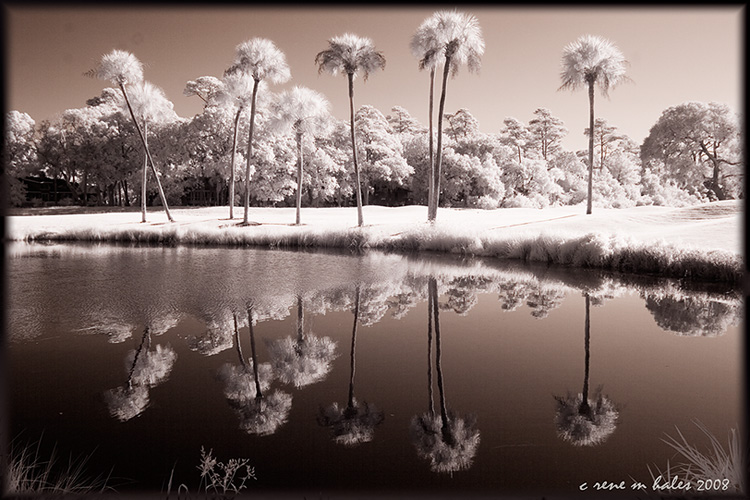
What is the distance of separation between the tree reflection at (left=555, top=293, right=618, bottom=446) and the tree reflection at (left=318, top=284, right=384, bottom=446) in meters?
1.51

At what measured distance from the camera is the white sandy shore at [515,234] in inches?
476

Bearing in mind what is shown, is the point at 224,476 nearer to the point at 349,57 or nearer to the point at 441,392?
the point at 441,392

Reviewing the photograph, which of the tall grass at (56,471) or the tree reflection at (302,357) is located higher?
the tree reflection at (302,357)

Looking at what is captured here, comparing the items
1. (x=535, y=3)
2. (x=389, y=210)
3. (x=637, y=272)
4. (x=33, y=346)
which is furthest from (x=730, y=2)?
(x=389, y=210)

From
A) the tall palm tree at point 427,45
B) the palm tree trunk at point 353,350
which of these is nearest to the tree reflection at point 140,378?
the palm tree trunk at point 353,350

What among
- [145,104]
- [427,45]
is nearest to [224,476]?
[427,45]

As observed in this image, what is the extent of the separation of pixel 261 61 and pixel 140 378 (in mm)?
21059

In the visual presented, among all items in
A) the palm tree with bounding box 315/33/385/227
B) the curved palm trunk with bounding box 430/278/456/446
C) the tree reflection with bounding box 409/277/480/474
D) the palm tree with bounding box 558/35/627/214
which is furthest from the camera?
the palm tree with bounding box 558/35/627/214

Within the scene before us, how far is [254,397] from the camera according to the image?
174 inches

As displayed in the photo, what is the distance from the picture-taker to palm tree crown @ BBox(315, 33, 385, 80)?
67.4ft

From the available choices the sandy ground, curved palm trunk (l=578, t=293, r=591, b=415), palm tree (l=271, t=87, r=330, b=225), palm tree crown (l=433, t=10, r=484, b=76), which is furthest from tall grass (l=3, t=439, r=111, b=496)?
palm tree (l=271, t=87, r=330, b=225)

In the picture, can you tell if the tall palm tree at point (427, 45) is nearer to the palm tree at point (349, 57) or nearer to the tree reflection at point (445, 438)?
the palm tree at point (349, 57)

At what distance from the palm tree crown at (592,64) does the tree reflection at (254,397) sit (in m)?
24.4

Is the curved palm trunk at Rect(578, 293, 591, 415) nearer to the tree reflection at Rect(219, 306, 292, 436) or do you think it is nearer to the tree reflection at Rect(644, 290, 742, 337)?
the tree reflection at Rect(644, 290, 742, 337)
